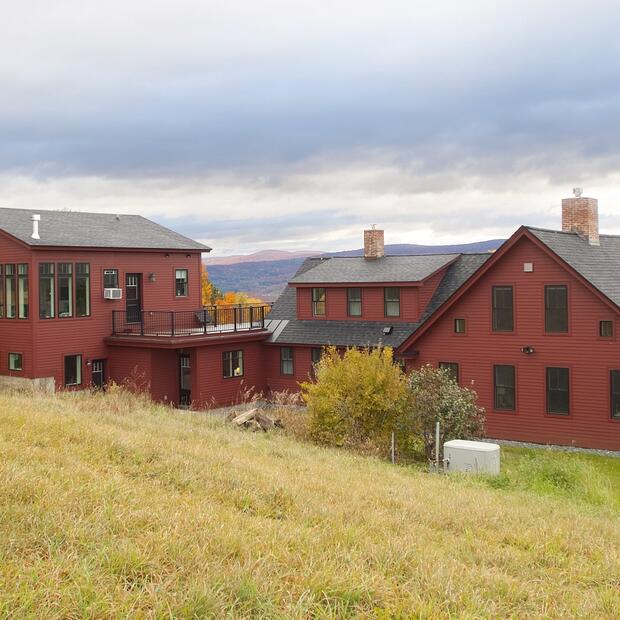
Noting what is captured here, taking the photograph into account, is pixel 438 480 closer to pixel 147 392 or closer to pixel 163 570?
pixel 163 570

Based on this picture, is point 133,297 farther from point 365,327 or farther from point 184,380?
point 365,327

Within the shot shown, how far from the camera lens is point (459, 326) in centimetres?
2759

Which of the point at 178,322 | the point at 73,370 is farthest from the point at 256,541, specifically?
the point at 178,322

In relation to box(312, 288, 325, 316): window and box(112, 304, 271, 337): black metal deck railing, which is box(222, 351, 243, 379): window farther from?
box(312, 288, 325, 316): window

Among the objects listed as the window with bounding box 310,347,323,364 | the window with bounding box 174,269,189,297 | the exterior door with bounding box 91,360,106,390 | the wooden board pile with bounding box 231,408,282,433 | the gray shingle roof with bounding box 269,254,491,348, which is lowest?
the wooden board pile with bounding box 231,408,282,433

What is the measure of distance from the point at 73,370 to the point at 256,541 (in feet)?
84.3

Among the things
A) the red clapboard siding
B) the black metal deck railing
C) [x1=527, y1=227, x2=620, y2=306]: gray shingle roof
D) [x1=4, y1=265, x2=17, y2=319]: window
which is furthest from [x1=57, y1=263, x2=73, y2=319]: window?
[x1=527, y1=227, x2=620, y2=306]: gray shingle roof

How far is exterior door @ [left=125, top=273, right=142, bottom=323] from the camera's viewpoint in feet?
110

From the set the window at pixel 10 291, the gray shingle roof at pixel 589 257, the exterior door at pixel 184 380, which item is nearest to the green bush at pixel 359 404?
the gray shingle roof at pixel 589 257

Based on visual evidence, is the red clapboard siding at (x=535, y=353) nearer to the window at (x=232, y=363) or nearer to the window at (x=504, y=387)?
the window at (x=504, y=387)

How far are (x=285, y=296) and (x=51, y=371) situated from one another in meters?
12.3

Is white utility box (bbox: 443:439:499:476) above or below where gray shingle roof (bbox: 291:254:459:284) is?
below

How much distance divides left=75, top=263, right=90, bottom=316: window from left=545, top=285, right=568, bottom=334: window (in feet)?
62.4

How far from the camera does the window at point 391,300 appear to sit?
31.9 meters
